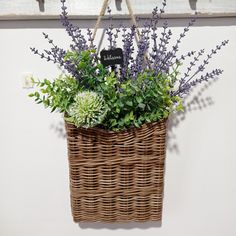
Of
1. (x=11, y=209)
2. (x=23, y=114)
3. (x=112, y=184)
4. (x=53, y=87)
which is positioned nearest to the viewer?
(x=53, y=87)

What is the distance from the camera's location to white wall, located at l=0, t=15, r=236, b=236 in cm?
116

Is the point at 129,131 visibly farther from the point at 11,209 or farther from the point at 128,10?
the point at 11,209

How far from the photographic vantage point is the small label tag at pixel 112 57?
3.25 ft

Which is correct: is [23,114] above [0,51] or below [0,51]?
below

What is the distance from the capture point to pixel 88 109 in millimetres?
907

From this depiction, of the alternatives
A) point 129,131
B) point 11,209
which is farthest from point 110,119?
point 11,209

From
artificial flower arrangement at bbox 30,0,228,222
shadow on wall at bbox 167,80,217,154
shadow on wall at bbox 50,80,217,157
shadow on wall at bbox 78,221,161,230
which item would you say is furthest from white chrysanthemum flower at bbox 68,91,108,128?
shadow on wall at bbox 78,221,161,230

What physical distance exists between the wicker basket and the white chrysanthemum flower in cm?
9

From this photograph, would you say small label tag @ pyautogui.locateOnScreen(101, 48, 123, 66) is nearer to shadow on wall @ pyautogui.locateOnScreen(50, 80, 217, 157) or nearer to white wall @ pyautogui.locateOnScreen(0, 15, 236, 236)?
white wall @ pyautogui.locateOnScreen(0, 15, 236, 236)

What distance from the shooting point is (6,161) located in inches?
49.4

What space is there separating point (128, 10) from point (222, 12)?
0.36 m

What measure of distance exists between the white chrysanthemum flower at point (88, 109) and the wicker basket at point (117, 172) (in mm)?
90

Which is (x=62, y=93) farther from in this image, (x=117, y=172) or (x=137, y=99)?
(x=117, y=172)

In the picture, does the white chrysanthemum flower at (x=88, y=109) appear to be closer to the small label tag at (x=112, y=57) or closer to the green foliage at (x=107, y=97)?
the green foliage at (x=107, y=97)
